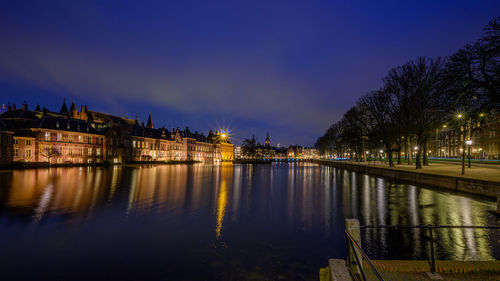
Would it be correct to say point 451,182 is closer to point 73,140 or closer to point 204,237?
point 204,237

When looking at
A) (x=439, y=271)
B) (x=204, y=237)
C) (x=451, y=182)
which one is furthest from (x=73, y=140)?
(x=451, y=182)

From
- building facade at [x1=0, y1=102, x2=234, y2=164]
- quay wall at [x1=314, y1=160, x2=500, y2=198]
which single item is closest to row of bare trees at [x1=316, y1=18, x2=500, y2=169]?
quay wall at [x1=314, y1=160, x2=500, y2=198]

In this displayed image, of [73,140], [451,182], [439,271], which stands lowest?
[451,182]

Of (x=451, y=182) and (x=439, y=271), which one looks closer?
(x=439, y=271)

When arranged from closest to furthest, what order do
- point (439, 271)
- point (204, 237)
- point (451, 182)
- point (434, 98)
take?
point (439, 271) < point (204, 237) < point (451, 182) < point (434, 98)

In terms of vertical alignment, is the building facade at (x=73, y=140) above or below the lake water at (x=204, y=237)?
above

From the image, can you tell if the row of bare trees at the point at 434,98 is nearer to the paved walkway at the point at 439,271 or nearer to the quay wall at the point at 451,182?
the quay wall at the point at 451,182

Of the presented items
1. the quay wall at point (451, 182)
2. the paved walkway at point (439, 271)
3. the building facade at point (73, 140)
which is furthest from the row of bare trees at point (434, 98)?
the building facade at point (73, 140)

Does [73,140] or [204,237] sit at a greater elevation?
[73,140]

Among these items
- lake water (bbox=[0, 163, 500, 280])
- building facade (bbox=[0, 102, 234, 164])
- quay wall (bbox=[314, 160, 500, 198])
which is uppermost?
building facade (bbox=[0, 102, 234, 164])

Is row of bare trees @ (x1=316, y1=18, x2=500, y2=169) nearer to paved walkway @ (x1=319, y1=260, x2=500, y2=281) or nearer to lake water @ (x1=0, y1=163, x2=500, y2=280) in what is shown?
lake water @ (x1=0, y1=163, x2=500, y2=280)

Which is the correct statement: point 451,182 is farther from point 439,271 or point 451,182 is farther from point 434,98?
point 439,271

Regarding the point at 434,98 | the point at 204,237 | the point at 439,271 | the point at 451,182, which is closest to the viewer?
the point at 439,271

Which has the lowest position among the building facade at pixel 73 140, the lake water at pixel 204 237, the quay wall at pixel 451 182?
the lake water at pixel 204 237
